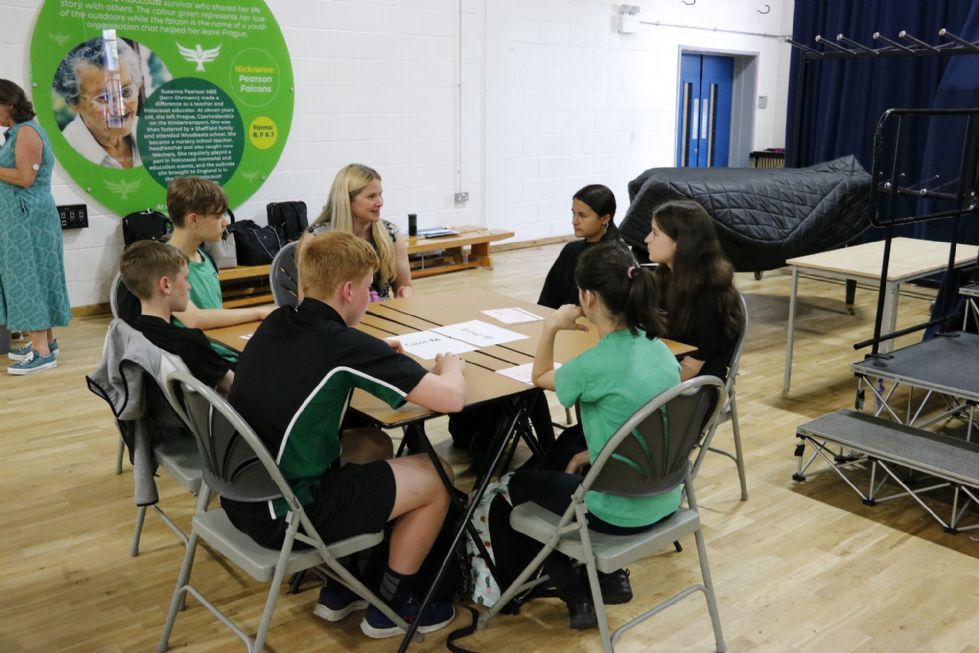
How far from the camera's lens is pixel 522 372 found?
2344mm

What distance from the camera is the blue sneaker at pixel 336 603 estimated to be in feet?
7.66

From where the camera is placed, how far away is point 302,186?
6340 millimetres

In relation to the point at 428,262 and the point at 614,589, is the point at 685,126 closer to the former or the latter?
the point at 428,262

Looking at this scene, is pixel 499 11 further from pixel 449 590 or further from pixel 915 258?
pixel 449 590

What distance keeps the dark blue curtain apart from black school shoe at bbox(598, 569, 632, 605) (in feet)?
16.4

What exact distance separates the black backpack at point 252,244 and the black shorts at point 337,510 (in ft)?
12.8

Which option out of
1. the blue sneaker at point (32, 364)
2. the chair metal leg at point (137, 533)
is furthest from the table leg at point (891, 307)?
the blue sneaker at point (32, 364)

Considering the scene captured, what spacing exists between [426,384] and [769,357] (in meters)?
3.24

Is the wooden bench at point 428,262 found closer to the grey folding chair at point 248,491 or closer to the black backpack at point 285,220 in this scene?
the black backpack at point 285,220

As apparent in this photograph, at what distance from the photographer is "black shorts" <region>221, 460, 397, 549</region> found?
194 centimetres

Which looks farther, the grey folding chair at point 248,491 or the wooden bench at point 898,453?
the wooden bench at point 898,453

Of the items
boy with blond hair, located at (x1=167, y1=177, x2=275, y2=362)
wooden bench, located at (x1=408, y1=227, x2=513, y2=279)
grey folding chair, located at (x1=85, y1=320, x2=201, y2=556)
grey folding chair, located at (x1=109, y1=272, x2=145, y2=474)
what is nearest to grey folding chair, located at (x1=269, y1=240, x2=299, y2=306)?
boy with blond hair, located at (x1=167, y1=177, x2=275, y2=362)

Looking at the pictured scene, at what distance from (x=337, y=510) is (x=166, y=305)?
835mm

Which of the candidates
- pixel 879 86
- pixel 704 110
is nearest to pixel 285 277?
pixel 879 86
